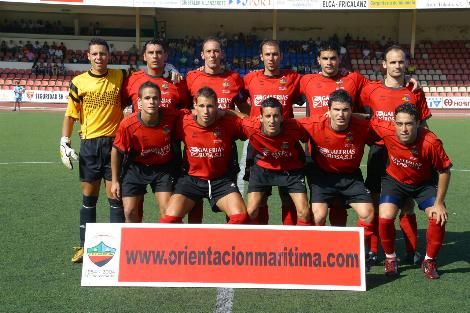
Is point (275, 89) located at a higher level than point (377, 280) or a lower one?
higher

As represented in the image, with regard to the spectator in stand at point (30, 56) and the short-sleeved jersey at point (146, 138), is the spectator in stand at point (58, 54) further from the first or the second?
the short-sleeved jersey at point (146, 138)

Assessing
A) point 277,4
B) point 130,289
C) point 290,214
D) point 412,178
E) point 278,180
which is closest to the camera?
point 130,289

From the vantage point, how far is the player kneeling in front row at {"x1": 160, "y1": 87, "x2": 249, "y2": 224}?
504 cm

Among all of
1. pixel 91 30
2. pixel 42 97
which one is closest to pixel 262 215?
pixel 42 97

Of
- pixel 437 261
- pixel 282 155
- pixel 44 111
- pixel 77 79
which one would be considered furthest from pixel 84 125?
pixel 44 111

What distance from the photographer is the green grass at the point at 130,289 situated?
409 centimetres

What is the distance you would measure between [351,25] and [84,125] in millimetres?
28928

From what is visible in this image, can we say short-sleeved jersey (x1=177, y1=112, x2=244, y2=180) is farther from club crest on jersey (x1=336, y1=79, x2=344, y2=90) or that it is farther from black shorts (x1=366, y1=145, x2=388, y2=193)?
black shorts (x1=366, y1=145, x2=388, y2=193)

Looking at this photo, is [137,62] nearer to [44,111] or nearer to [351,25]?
[44,111]

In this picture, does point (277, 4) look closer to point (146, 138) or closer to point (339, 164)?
point (339, 164)

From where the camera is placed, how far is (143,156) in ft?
16.9

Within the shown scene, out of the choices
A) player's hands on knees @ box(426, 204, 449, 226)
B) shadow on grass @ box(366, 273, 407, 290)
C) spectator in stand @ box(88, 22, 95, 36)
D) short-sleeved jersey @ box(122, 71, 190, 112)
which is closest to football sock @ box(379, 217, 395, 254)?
shadow on grass @ box(366, 273, 407, 290)

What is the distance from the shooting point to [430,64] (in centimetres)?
3077

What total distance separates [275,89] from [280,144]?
0.70m
